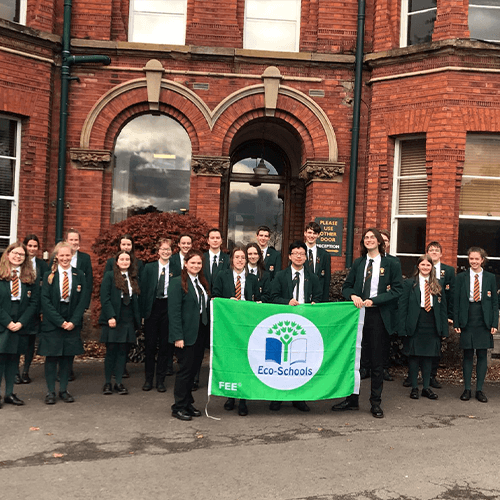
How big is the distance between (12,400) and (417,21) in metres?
9.87

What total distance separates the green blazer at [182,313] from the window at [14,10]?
7733mm

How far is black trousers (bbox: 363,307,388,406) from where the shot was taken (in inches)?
272

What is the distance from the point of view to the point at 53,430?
6043mm

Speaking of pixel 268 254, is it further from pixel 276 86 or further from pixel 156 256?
pixel 276 86

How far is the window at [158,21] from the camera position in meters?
12.2

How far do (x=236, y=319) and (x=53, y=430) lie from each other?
2.26m

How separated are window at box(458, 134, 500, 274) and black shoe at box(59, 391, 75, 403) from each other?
24.7 feet

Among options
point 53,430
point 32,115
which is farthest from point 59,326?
point 32,115

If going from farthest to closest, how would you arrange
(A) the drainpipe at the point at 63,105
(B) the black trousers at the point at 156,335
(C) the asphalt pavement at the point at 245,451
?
(A) the drainpipe at the point at 63,105, (B) the black trousers at the point at 156,335, (C) the asphalt pavement at the point at 245,451

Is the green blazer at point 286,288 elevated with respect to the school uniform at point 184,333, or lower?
elevated

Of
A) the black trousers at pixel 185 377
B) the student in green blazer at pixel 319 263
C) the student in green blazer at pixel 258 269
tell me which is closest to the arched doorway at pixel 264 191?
the student in green blazer at pixel 319 263

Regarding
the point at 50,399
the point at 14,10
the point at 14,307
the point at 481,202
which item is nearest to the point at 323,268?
the point at 50,399

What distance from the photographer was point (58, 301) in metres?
7.22

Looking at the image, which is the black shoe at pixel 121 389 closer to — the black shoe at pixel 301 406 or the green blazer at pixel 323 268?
the black shoe at pixel 301 406
